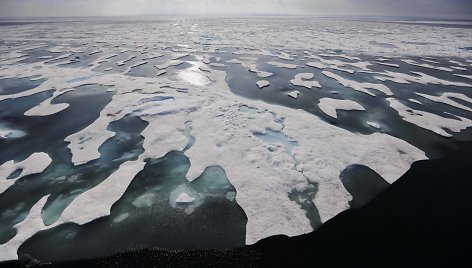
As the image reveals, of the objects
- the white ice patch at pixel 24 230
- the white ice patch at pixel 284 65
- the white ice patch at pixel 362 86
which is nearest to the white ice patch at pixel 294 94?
the white ice patch at pixel 362 86

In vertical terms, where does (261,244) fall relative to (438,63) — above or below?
below

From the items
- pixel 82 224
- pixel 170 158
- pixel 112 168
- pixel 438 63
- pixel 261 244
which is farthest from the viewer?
pixel 438 63

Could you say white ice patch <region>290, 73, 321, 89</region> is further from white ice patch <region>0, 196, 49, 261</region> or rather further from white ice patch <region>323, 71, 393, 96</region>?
white ice patch <region>0, 196, 49, 261</region>

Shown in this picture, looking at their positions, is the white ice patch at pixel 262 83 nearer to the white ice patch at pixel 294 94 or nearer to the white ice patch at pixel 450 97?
the white ice patch at pixel 294 94

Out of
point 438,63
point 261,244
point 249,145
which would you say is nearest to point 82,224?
point 261,244

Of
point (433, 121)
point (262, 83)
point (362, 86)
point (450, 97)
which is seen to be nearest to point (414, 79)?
point (450, 97)

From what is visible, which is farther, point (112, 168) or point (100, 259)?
point (112, 168)

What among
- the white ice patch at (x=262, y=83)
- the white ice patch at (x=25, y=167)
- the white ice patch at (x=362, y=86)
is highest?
the white ice patch at (x=262, y=83)

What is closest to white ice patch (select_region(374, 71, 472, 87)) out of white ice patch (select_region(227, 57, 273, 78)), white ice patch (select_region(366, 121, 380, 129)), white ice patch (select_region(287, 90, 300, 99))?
white ice patch (select_region(287, 90, 300, 99))

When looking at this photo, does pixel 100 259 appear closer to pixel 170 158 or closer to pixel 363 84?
pixel 170 158
